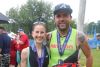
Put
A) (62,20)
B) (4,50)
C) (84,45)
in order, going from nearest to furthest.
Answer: (62,20), (84,45), (4,50)

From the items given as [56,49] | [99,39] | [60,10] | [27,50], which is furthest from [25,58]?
[99,39]

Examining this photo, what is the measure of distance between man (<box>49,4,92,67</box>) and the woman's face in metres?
0.13

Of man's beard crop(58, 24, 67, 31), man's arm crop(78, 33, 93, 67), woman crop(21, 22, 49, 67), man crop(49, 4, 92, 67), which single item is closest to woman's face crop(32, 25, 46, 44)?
woman crop(21, 22, 49, 67)

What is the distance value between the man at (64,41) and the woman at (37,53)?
3.8 inches

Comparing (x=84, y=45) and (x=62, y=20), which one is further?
(x=84, y=45)

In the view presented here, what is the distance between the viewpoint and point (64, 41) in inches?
168

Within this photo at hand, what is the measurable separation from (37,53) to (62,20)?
516 millimetres

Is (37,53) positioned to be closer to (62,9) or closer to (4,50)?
(62,9)

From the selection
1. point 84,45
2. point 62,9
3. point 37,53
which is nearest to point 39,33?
point 37,53

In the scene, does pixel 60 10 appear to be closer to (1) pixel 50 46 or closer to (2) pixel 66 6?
(2) pixel 66 6

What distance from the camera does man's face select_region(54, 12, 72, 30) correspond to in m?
4.25

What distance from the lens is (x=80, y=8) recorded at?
9.16 m

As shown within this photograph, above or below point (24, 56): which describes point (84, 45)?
above

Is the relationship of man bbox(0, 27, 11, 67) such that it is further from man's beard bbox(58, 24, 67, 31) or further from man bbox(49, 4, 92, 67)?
man's beard bbox(58, 24, 67, 31)
